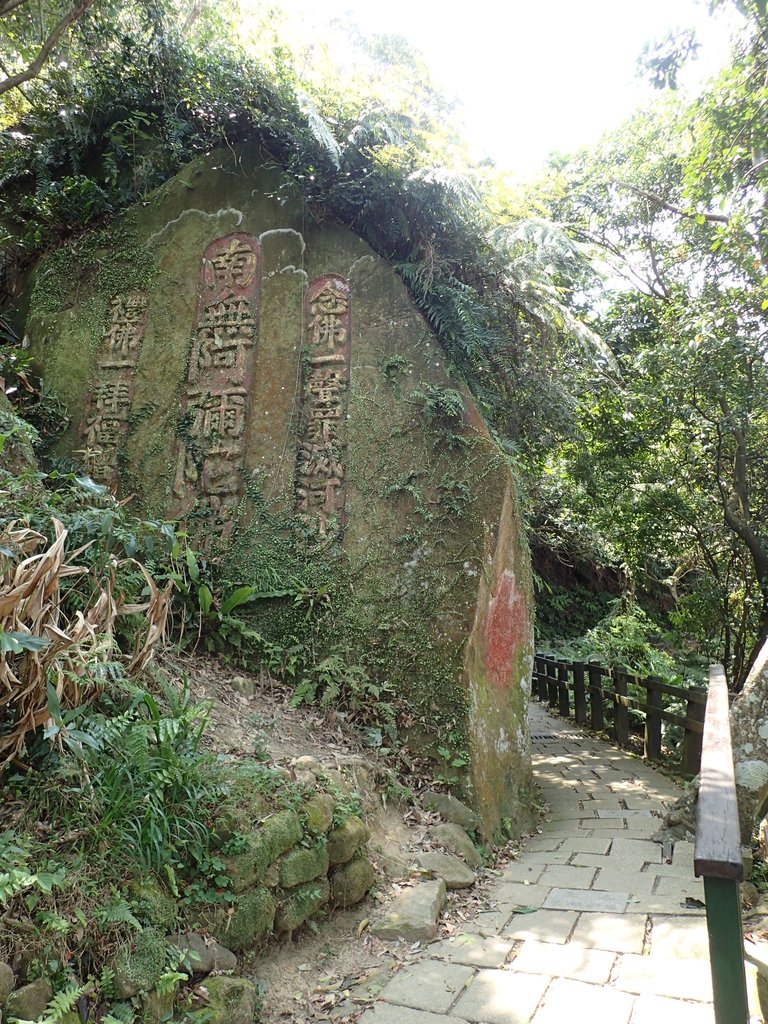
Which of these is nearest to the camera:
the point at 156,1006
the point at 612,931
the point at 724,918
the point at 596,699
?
the point at 724,918

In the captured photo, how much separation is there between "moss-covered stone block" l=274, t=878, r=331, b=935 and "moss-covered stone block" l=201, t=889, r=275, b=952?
0.31 feet

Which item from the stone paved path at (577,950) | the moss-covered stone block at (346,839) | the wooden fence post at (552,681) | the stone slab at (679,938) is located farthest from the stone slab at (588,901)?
the wooden fence post at (552,681)

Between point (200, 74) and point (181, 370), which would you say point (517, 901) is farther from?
point (200, 74)

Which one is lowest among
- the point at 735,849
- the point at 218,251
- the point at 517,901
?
the point at 517,901

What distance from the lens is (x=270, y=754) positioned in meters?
3.75

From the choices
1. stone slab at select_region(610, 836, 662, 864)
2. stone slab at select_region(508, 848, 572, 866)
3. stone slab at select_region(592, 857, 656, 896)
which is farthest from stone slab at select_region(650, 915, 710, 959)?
stone slab at select_region(508, 848, 572, 866)

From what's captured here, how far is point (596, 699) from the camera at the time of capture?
912cm

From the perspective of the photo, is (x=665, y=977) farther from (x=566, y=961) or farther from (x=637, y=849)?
(x=637, y=849)

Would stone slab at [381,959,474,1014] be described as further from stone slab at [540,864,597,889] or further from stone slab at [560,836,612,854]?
stone slab at [560,836,612,854]

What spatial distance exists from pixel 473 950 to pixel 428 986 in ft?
1.24

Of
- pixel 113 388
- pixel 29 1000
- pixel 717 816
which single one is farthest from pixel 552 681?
pixel 29 1000

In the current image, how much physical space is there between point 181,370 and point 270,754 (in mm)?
3766

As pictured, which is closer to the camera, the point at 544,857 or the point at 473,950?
the point at 473,950

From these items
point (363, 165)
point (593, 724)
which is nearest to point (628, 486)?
point (593, 724)
